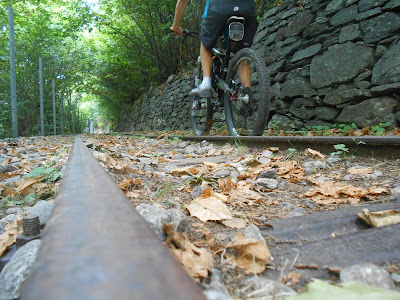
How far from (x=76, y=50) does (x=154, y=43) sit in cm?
816

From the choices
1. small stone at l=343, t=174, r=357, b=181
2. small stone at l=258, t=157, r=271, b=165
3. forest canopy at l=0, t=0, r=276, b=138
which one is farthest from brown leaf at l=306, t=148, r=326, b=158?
Answer: forest canopy at l=0, t=0, r=276, b=138

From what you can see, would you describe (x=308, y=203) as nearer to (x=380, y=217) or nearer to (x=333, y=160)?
(x=380, y=217)

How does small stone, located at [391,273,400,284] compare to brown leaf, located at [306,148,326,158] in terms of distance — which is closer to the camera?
small stone, located at [391,273,400,284]

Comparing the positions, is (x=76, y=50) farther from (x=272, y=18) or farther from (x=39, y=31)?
(x=272, y=18)

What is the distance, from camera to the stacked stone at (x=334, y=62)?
10.3 feet

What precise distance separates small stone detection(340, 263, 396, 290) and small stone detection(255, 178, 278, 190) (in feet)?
2.74

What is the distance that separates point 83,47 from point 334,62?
633 inches

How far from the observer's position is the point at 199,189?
1323 mm

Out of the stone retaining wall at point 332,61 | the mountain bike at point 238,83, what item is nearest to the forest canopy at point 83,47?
the stone retaining wall at point 332,61

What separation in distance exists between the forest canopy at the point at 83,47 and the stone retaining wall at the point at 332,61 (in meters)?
1.86

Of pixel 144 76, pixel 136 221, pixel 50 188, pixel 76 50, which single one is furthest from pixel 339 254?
pixel 76 50

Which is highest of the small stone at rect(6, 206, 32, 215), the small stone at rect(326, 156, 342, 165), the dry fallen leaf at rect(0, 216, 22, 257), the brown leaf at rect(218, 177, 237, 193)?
the small stone at rect(326, 156, 342, 165)

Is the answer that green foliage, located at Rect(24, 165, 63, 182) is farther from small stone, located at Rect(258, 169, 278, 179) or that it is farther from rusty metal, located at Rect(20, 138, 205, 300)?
rusty metal, located at Rect(20, 138, 205, 300)

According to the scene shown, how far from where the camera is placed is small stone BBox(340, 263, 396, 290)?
524 millimetres
